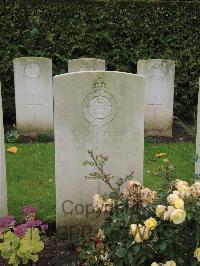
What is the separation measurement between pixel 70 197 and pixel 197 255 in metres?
1.60

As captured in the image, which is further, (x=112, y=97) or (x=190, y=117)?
(x=190, y=117)

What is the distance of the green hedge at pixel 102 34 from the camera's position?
31.3 feet

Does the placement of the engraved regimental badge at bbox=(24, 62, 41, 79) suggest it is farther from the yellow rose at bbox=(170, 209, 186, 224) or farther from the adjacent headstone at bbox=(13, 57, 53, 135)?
the yellow rose at bbox=(170, 209, 186, 224)

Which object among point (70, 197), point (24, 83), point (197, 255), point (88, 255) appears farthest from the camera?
point (24, 83)

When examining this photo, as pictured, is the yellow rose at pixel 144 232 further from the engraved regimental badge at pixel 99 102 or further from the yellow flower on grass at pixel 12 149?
the yellow flower on grass at pixel 12 149

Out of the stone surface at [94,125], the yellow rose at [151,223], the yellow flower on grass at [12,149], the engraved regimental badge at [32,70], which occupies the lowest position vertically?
the yellow flower on grass at [12,149]

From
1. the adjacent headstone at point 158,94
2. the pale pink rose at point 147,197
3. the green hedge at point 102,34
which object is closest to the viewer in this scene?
the pale pink rose at point 147,197

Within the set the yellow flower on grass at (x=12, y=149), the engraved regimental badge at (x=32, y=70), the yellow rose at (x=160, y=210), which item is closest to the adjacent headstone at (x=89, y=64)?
the engraved regimental badge at (x=32, y=70)

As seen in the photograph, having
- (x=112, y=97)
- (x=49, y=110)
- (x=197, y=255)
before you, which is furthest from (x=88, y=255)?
(x=49, y=110)

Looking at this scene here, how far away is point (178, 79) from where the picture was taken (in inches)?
391

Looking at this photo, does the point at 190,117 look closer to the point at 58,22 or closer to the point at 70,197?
the point at 58,22

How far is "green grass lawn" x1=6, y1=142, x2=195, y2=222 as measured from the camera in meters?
5.07

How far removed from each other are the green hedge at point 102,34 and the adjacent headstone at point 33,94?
1245mm

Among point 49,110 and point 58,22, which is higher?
point 58,22
